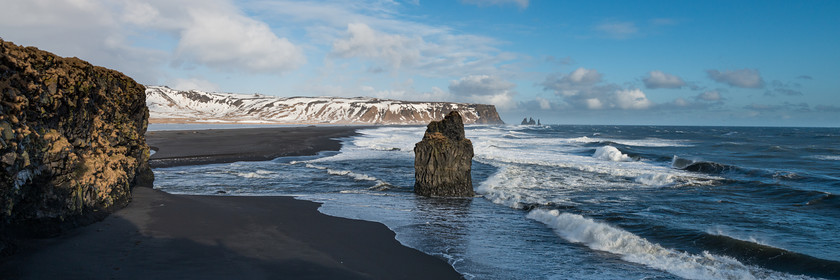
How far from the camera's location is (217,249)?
722 centimetres

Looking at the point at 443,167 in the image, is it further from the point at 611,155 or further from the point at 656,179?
the point at 611,155

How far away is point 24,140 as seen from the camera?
6312 mm

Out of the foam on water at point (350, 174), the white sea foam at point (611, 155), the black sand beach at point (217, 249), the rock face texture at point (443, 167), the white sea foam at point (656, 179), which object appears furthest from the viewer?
the white sea foam at point (611, 155)

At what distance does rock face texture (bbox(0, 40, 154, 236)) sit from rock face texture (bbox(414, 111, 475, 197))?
8.58 m

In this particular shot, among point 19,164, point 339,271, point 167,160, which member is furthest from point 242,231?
point 167,160

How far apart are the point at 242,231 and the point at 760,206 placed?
52.5 feet

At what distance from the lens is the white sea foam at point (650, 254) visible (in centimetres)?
766

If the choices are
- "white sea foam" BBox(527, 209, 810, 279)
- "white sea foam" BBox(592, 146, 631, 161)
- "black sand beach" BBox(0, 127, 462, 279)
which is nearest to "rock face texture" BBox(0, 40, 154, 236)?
"black sand beach" BBox(0, 127, 462, 279)

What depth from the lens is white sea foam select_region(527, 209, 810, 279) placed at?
766cm

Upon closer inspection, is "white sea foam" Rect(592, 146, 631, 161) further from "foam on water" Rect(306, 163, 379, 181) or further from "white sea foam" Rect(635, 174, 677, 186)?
"foam on water" Rect(306, 163, 379, 181)

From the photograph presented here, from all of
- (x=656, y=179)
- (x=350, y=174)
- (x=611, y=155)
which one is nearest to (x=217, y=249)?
(x=350, y=174)

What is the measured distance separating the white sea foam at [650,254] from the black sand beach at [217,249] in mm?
4081

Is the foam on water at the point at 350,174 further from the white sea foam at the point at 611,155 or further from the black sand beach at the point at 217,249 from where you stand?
the white sea foam at the point at 611,155

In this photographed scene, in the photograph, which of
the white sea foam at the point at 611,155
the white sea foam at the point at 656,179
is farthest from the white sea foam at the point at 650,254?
the white sea foam at the point at 611,155
